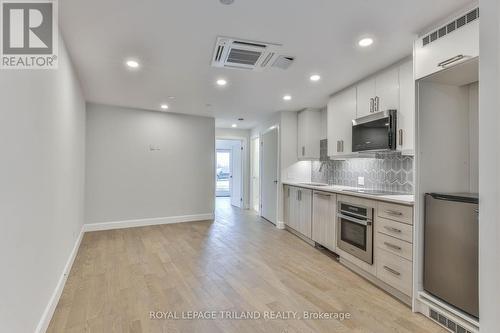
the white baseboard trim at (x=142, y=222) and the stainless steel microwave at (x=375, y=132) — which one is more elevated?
the stainless steel microwave at (x=375, y=132)

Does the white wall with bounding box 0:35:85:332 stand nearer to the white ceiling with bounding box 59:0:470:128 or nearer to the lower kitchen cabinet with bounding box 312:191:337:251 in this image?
the white ceiling with bounding box 59:0:470:128

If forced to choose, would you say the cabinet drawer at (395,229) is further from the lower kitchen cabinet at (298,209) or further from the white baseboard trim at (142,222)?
the white baseboard trim at (142,222)

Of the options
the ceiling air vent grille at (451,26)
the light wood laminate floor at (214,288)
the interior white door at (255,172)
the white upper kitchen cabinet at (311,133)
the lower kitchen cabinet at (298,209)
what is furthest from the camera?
the interior white door at (255,172)

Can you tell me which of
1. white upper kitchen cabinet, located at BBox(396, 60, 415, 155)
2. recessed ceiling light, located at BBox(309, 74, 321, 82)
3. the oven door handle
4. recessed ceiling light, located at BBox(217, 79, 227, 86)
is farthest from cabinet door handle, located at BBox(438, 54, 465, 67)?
recessed ceiling light, located at BBox(217, 79, 227, 86)

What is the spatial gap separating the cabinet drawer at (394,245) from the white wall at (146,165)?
4042 millimetres

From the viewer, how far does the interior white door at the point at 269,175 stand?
17.8 feet

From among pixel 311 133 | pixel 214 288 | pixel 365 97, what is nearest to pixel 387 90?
pixel 365 97

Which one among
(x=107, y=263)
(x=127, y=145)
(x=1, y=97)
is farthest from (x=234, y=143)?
(x=1, y=97)

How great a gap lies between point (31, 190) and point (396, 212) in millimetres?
2988

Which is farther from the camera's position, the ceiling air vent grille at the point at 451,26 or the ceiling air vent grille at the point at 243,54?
the ceiling air vent grille at the point at 243,54

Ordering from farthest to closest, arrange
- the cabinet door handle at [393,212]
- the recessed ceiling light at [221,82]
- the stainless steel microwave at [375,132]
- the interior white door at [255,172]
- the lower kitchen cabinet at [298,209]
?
the interior white door at [255,172] → the lower kitchen cabinet at [298,209] → the recessed ceiling light at [221,82] → the stainless steel microwave at [375,132] → the cabinet door handle at [393,212]

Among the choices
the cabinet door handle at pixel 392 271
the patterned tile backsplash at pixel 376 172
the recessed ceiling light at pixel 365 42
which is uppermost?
the recessed ceiling light at pixel 365 42

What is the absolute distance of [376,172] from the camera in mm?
3564

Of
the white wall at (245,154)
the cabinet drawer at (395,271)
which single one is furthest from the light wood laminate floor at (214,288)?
the white wall at (245,154)
